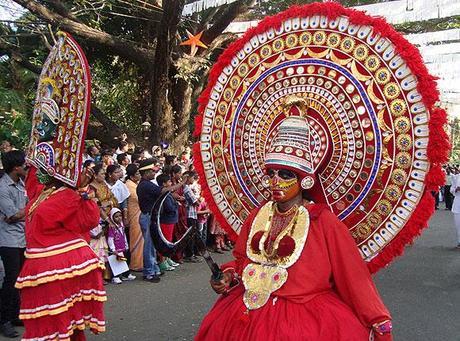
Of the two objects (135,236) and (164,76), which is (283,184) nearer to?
(135,236)

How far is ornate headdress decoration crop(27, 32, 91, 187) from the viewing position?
151 inches

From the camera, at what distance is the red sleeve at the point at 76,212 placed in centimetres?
391

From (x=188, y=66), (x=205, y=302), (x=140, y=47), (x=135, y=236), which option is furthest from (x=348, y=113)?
(x=140, y=47)

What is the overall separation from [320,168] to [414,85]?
664mm

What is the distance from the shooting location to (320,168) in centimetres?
297

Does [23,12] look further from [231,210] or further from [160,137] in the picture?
[231,210]

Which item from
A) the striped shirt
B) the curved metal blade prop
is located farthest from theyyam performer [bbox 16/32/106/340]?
the striped shirt

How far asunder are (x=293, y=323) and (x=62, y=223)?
82.2 inches

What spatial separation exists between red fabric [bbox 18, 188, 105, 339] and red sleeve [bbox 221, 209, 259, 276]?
1.38 meters

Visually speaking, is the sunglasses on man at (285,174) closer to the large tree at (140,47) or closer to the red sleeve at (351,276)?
the red sleeve at (351,276)

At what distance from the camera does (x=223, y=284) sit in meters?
2.92

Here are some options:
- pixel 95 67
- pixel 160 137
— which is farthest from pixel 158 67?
pixel 95 67

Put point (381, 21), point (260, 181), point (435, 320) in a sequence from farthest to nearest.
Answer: point (435, 320), point (260, 181), point (381, 21)

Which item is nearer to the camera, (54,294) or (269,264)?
(269,264)
